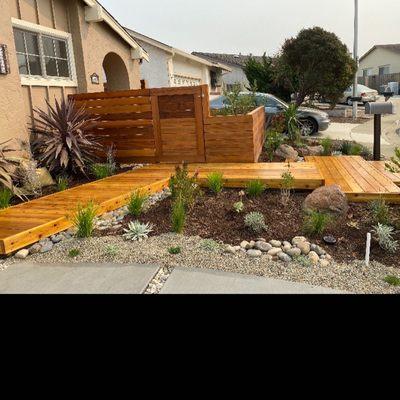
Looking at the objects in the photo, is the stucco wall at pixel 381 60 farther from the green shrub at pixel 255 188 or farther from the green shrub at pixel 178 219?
the green shrub at pixel 178 219

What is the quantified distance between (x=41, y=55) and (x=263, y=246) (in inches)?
268

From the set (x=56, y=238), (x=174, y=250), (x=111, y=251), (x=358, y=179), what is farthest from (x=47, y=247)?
(x=358, y=179)

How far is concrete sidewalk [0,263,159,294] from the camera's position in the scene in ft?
10.5

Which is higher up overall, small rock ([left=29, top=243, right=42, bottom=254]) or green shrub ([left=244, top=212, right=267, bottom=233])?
green shrub ([left=244, top=212, right=267, bottom=233])

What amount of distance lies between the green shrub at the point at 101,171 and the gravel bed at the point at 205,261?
10.4 ft

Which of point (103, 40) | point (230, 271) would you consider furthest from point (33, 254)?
point (103, 40)

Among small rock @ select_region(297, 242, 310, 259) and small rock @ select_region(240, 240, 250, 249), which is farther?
small rock @ select_region(240, 240, 250, 249)

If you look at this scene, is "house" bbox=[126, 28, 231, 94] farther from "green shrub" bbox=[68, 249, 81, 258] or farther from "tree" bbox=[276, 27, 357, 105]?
"green shrub" bbox=[68, 249, 81, 258]

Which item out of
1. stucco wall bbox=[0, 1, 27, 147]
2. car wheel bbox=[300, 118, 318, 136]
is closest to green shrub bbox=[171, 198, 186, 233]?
stucco wall bbox=[0, 1, 27, 147]

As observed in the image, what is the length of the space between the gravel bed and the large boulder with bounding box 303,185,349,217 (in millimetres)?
1135

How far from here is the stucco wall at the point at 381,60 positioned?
50.8 metres

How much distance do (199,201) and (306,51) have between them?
1682 centimetres
